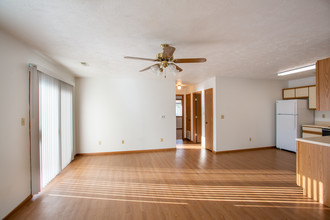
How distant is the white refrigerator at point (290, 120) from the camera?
4590mm

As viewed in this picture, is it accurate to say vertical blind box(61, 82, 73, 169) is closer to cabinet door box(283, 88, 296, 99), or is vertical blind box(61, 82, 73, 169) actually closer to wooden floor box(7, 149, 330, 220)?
wooden floor box(7, 149, 330, 220)

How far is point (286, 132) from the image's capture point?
4.89 meters

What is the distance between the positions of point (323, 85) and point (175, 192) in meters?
2.95

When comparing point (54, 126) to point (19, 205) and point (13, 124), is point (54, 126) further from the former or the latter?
point (19, 205)

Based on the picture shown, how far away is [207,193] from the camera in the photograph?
8.20 ft

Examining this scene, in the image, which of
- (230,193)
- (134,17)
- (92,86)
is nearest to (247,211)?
(230,193)

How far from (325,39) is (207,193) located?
2990 mm

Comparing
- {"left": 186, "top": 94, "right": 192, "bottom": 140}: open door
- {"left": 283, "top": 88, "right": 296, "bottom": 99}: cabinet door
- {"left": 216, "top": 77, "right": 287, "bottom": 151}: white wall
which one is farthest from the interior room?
{"left": 186, "top": 94, "right": 192, "bottom": 140}: open door

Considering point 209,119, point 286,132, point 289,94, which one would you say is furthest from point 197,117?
point 289,94

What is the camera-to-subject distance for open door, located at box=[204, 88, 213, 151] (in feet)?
16.4

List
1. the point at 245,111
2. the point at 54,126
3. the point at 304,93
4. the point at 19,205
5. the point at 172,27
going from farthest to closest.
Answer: the point at 245,111 < the point at 304,93 < the point at 54,126 < the point at 19,205 < the point at 172,27

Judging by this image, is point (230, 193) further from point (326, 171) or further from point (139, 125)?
point (139, 125)

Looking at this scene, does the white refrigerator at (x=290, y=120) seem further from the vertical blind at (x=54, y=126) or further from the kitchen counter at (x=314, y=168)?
the vertical blind at (x=54, y=126)

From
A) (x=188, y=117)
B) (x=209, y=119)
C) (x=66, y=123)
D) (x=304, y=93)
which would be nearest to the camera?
(x=66, y=123)
